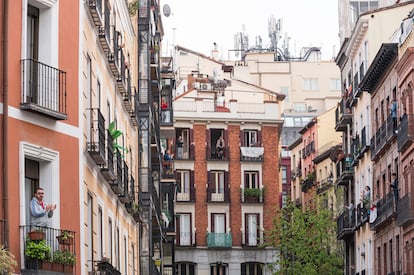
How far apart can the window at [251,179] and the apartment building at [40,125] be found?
73.3m

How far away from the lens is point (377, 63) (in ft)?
208

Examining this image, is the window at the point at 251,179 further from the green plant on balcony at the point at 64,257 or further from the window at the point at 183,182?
the green plant on balcony at the point at 64,257

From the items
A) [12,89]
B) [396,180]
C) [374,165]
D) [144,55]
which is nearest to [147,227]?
[144,55]

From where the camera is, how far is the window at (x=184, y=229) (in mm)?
101438

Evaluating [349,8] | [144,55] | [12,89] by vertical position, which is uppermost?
[349,8]

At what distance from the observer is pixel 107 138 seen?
3425cm

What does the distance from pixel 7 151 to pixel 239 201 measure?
77.4m

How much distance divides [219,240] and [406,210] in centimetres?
4723

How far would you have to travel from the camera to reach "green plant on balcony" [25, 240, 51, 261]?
2545 cm

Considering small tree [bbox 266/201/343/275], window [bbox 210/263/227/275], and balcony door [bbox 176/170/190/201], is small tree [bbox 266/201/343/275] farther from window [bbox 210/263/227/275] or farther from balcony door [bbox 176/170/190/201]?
balcony door [bbox 176/170/190/201]

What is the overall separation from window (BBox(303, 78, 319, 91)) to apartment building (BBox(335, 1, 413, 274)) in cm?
5117

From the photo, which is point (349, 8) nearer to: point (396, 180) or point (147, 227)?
point (396, 180)

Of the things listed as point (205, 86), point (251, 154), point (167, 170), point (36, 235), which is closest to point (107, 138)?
point (36, 235)

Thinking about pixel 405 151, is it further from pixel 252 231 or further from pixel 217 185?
pixel 217 185
